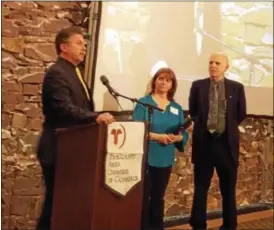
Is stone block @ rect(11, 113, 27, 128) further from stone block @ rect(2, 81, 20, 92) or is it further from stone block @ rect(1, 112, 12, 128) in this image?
stone block @ rect(2, 81, 20, 92)

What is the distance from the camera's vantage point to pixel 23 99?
3018 millimetres

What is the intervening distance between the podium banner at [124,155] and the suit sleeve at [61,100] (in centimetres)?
14

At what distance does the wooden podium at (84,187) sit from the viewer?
206 cm

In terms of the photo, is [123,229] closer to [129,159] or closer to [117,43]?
[129,159]

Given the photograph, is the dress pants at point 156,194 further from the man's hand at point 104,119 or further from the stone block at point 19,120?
the stone block at point 19,120

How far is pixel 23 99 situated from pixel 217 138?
132cm

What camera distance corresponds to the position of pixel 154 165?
2564mm

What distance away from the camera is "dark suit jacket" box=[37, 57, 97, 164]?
208cm

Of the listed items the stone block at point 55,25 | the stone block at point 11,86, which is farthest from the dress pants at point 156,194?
the stone block at point 55,25

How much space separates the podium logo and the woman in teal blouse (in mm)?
350

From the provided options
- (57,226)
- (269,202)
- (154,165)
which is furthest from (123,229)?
(269,202)

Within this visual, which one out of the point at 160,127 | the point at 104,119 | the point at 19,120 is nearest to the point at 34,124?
the point at 19,120

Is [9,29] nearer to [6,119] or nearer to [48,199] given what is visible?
[6,119]

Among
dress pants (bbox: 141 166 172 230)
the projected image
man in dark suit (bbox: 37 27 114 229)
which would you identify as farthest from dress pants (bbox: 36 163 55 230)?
the projected image
